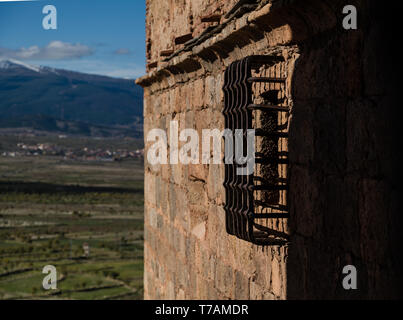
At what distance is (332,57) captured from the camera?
303 cm

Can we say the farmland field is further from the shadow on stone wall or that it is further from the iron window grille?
the shadow on stone wall

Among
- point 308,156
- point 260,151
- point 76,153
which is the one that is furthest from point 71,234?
point 76,153

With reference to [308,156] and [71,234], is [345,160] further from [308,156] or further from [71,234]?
[71,234]

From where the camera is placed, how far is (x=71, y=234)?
57.9m

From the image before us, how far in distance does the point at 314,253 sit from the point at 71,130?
15042cm

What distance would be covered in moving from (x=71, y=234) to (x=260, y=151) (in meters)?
55.6

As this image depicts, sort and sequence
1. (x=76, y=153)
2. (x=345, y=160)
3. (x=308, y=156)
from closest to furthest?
1. (x=345, y=160)
2. (x=308, y=156)
3. (x=76, y=153)

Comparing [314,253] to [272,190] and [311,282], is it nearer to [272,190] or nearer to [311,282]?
[311,282]

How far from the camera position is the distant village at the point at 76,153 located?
11516 cm

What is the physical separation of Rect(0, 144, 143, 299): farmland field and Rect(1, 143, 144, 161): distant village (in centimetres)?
1802

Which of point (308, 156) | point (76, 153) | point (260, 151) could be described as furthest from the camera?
point (76, 153)

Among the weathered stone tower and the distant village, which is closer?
the weathered stone tower

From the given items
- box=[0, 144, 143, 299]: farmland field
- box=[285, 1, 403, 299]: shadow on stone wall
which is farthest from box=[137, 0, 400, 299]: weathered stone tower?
box=[0, 144, 143, 299]: farmland field

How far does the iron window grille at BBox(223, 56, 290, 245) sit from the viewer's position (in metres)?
3.61
